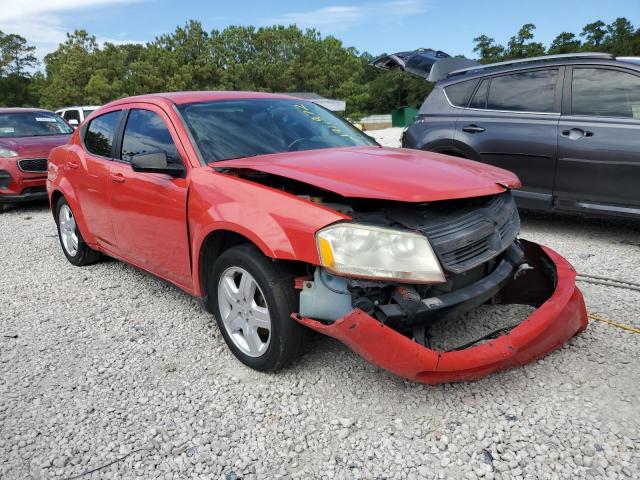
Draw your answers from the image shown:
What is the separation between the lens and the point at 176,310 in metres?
3.79

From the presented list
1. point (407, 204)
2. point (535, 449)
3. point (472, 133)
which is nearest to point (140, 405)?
point (407, 204)

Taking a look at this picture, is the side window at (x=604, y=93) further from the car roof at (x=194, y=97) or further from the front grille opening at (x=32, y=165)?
the front grille opening at (x=32, y=165)

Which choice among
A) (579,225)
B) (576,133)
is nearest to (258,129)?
(576,133)

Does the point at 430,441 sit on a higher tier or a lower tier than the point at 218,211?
lower

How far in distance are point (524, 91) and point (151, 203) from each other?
159 inches

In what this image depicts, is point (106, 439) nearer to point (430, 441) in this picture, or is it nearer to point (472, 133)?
point (430, 441)

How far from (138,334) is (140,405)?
0.90m

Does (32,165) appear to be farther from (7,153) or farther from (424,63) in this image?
(424,63)

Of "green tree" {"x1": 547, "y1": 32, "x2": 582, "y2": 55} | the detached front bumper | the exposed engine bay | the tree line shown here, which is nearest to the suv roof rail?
the exposed engine bay

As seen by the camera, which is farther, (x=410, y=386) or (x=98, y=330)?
(x=98, y=330)

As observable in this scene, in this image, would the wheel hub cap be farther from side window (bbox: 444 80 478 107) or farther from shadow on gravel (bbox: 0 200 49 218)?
side window (bbox: 444 80 478 107)

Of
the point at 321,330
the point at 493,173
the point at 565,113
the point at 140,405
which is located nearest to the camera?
the point at 321,330

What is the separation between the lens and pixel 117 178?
3721 millimetres

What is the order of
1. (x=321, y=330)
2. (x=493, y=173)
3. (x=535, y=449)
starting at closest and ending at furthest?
(x=535, y=449) → (x=321, y=330) → (x=493, y=173)
